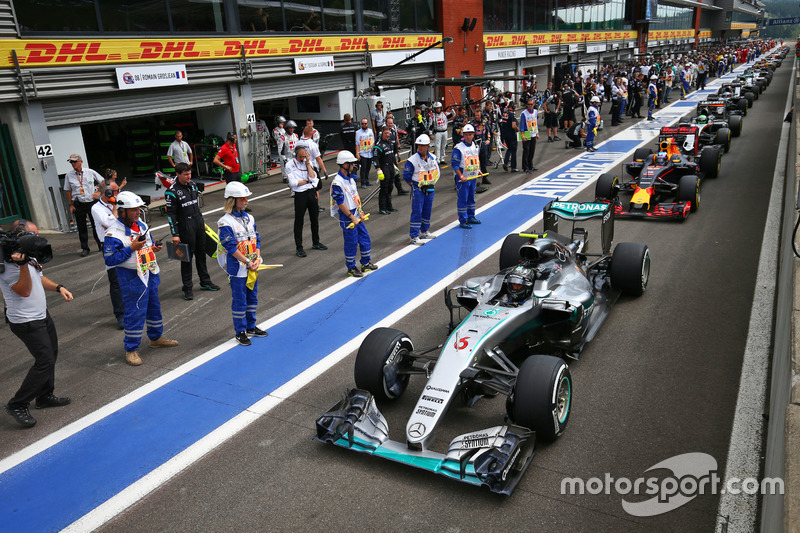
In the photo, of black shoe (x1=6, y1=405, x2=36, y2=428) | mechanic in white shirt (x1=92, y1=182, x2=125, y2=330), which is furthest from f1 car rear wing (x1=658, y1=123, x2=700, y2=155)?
black shoe (x1=6, y1=405, x2=36, y2=428)

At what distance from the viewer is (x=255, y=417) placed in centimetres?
603

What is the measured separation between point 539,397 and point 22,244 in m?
5.13

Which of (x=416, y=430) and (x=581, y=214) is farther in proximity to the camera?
(x=581, y=214)

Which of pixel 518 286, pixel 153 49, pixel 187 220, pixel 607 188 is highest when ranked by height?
pixel 153 49

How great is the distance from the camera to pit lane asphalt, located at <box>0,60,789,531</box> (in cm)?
457

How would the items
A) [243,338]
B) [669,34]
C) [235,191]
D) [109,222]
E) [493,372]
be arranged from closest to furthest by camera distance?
[493,372], [235,191], [243,338], [109,222], [669,34]

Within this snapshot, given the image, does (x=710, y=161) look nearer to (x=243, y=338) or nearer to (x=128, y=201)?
(x=243, y=338)

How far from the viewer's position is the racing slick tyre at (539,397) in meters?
5.02

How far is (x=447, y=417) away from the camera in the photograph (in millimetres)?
5770

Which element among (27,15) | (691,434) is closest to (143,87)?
(27,15)

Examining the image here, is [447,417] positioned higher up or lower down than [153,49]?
lower down

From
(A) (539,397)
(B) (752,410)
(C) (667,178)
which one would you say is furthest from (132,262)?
(C) (667,178)

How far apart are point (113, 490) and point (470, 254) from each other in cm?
712

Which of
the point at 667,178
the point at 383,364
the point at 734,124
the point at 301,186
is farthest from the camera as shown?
the point at 734,124
